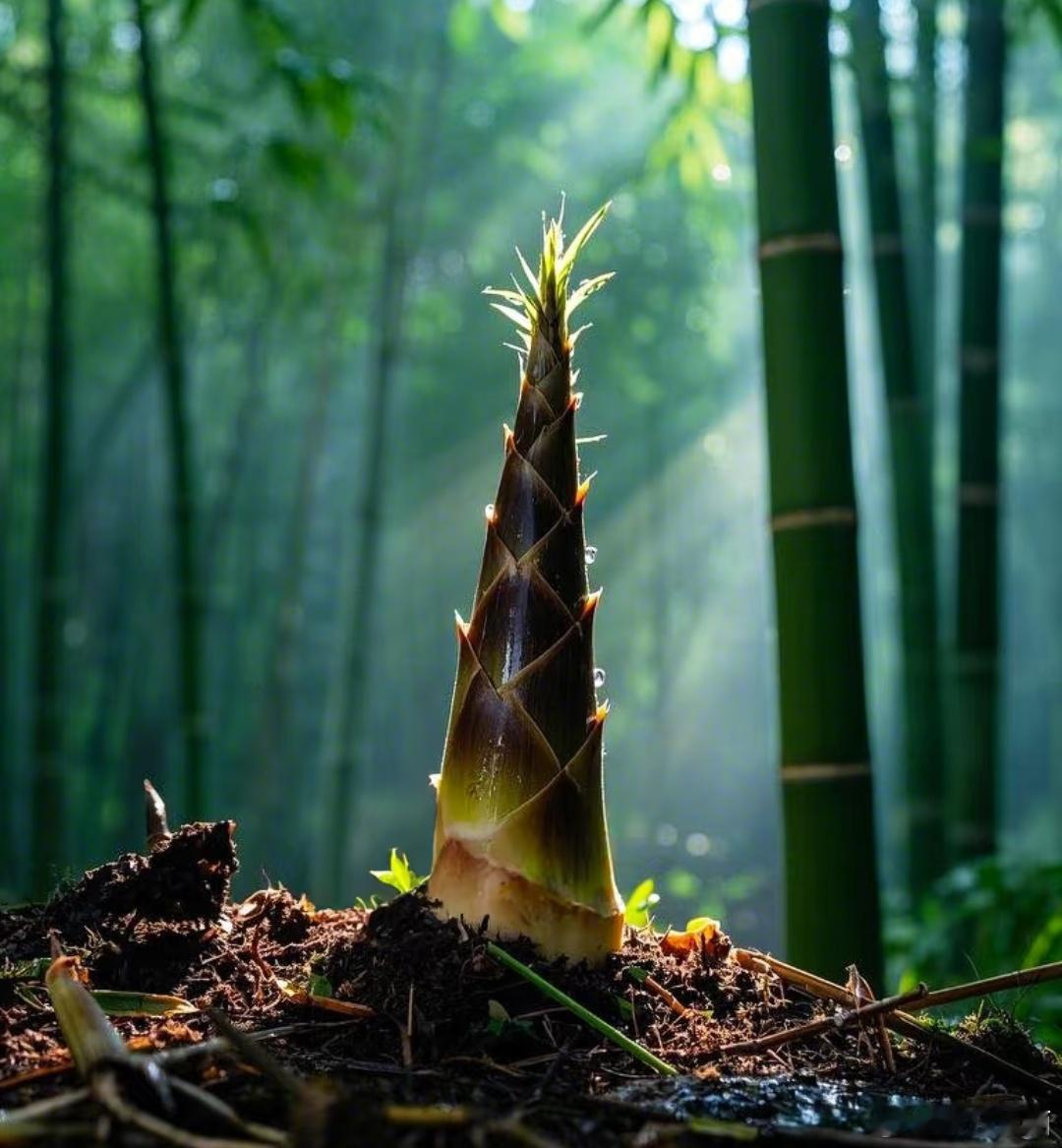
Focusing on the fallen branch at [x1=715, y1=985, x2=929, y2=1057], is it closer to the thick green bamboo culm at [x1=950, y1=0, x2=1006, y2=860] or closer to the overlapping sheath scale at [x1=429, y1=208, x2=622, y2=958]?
the overlapping sheath scale at [x1=429, y1=208, x2=622, y2=958]

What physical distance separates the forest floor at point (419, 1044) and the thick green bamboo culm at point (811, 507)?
293 mm

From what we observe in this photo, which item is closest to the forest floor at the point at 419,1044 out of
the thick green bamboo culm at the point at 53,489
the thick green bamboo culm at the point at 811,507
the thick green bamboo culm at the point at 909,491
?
the thick green bamboo culm at the point at 811,507

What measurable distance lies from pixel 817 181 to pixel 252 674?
13931 millimetres

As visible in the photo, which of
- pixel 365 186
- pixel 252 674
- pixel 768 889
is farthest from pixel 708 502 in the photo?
pixel 365 186

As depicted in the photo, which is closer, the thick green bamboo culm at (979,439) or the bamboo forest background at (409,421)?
the thick green bamboo culm at (979,439)

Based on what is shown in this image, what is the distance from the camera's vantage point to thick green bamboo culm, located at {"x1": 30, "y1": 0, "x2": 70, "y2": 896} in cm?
483

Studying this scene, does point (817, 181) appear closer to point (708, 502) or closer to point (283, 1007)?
point (283, 1007)

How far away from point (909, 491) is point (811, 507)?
2.80 metres

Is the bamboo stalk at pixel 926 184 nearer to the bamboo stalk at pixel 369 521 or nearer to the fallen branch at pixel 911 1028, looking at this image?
the bamboo stalk at pixel 369 521

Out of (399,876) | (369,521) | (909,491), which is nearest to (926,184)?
(909,491)

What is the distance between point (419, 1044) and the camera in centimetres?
118

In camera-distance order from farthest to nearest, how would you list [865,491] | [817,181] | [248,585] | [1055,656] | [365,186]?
[1055,656]
[865,491]
[248,585]
[365,186]
[817,181]

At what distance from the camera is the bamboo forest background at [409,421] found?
5016mm

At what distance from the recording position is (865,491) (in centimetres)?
1819
